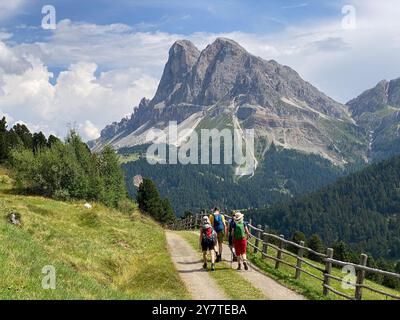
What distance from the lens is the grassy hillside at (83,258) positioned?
13227 mm

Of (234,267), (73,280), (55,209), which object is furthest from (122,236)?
(73,280)

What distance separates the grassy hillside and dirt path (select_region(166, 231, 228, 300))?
512 millimetres

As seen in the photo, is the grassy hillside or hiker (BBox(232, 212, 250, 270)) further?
hiker (BBox(232, 212, 250, 270))

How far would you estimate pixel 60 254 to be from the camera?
2144 cm

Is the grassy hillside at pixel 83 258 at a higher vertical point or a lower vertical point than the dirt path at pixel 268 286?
higher

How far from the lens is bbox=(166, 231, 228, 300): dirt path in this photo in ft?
62.0

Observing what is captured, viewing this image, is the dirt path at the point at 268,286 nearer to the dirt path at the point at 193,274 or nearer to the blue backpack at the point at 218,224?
the dirt path at the point at 193,274

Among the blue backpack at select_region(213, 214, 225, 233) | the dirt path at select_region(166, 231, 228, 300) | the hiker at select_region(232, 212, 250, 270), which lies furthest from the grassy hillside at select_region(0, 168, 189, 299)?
the hiker at select_region(232, 212, 250, 270)

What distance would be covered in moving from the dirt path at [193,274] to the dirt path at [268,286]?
1958 millimetres

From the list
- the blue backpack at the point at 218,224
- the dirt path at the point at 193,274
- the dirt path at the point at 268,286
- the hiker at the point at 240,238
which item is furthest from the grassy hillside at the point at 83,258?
the hiker at the point at 240,238

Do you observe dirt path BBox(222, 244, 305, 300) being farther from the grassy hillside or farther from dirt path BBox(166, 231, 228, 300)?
the grassy hillside

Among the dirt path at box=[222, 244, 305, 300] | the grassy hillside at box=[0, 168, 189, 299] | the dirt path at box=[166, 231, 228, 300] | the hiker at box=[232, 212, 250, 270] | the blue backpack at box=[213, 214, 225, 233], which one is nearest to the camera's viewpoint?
the grassy hillside at box=[0, 168, 189, 299]

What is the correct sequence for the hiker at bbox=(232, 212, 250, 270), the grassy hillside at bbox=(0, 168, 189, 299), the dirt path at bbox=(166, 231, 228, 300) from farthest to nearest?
the hiker at bbox=(232, 212, 250, 270) < the dirt path at bbox=(166, 231, 228, 300) < the grassy hillside at bbox=(0, 168, 189, 299)
